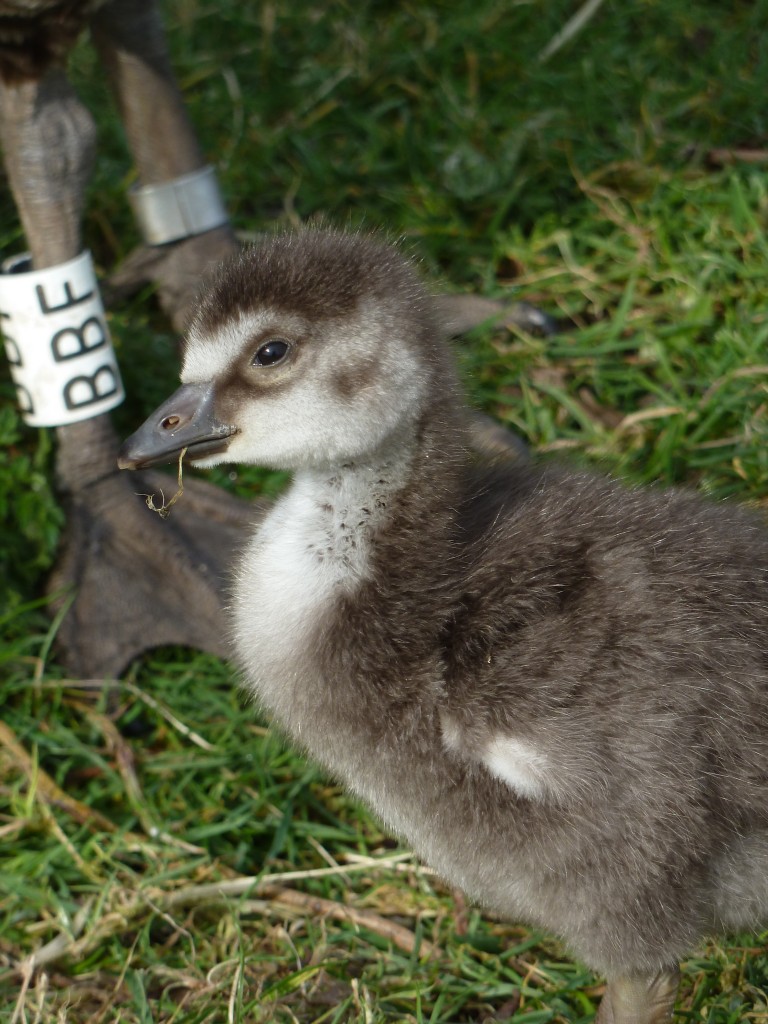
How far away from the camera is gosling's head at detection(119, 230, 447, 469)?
2104 mm

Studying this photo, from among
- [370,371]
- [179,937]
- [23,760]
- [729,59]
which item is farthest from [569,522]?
[729,59]

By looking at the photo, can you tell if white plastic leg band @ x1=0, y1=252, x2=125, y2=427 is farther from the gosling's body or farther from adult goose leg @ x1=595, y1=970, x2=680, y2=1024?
adult goose leg @ x1=595, y1=970, x2=680, y2=1024

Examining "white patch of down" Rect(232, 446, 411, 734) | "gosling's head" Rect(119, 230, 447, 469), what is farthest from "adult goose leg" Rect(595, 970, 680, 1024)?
"gosling's head" Rect(119, 230, 447, 469)

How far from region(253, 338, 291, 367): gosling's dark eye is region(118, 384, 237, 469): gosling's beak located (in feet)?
0.34

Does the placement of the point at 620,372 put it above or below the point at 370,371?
below

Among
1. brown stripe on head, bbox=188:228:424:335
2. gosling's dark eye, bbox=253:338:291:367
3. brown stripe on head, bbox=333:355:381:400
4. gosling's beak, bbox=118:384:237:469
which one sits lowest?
gosling's beak, bbox=118:384:237:469

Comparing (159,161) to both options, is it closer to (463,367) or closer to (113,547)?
(113,547)

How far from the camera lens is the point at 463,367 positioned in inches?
106

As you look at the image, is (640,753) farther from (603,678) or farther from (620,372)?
(620,372)

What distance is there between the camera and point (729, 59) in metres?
4.07

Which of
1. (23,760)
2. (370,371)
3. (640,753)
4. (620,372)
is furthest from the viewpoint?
(620,372)

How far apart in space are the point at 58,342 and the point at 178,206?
62cm

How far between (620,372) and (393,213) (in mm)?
968

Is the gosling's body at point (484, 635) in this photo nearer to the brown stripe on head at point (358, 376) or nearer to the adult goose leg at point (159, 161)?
the brown stripe on head at point (358, 376)
